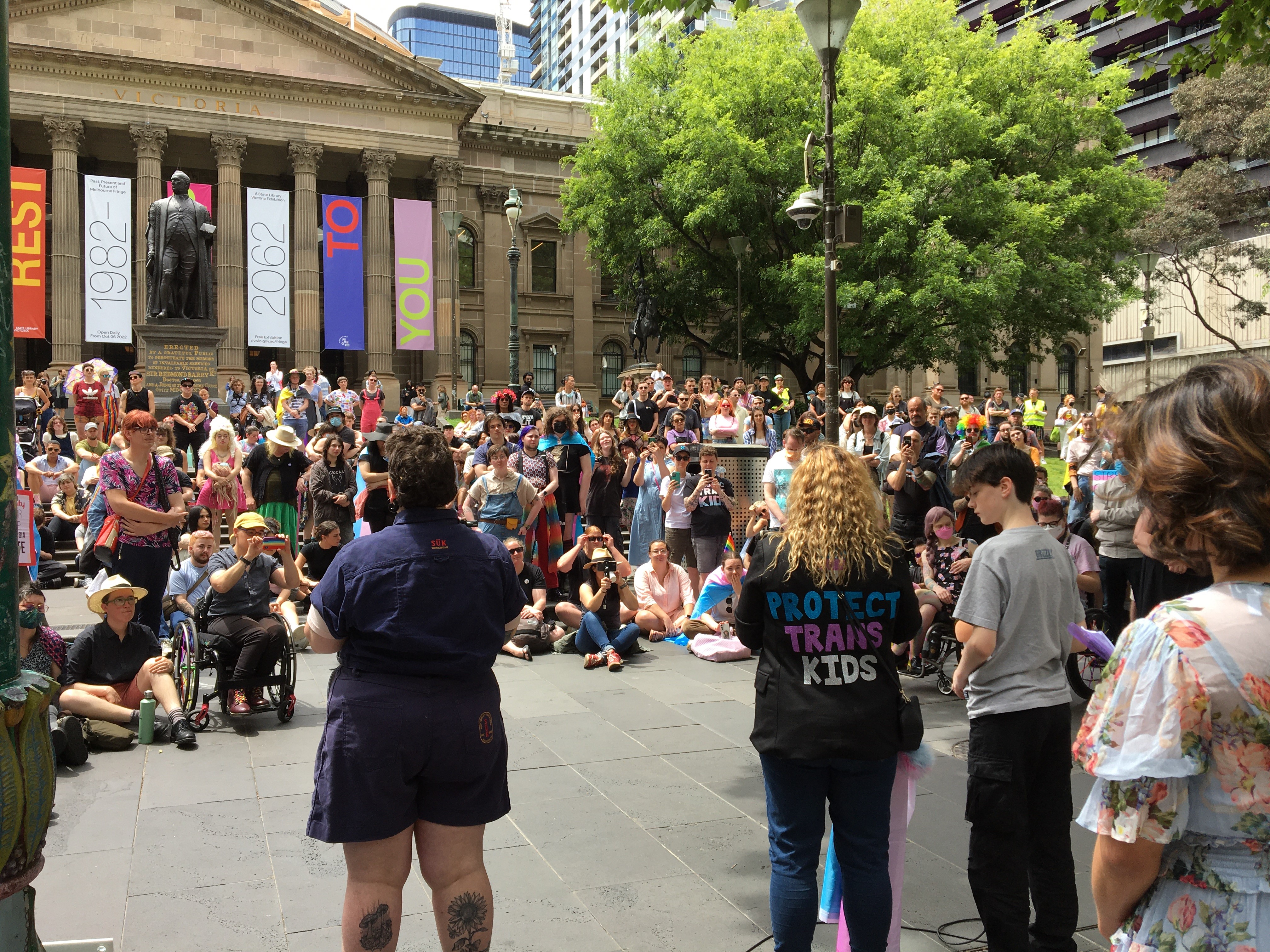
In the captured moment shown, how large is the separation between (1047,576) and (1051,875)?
45.2 inches

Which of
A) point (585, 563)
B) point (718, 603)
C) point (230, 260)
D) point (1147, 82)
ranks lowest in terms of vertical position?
point (718, 603)

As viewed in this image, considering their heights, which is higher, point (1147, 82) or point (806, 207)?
point (1147, 82)

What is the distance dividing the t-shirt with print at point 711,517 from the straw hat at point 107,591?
21.4 ft

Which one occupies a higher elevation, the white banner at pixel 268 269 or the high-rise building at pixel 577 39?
the high-rise building at pixel 577 39

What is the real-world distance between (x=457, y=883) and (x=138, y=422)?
5574 millimetres

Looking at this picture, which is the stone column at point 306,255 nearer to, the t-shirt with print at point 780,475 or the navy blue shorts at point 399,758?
the t-shirt with print at point 780,475

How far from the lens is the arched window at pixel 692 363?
49531mm

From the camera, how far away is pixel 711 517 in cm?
1238

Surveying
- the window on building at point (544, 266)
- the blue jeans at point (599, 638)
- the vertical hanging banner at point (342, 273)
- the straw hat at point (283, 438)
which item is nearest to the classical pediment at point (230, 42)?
the vertical hanging banner at point (342, 273)

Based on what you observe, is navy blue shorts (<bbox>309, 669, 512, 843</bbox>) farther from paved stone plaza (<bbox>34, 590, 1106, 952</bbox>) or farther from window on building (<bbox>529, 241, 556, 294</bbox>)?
window on building (<bbox>529, 241, 556, 294</bbox>)

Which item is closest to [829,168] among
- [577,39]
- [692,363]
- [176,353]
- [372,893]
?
[372,893]

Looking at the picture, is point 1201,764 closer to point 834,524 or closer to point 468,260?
point 834,524

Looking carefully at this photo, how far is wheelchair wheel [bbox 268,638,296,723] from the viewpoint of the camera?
7707mm

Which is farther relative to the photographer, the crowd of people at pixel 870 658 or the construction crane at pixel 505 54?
the construction crane at pixel 505 54
